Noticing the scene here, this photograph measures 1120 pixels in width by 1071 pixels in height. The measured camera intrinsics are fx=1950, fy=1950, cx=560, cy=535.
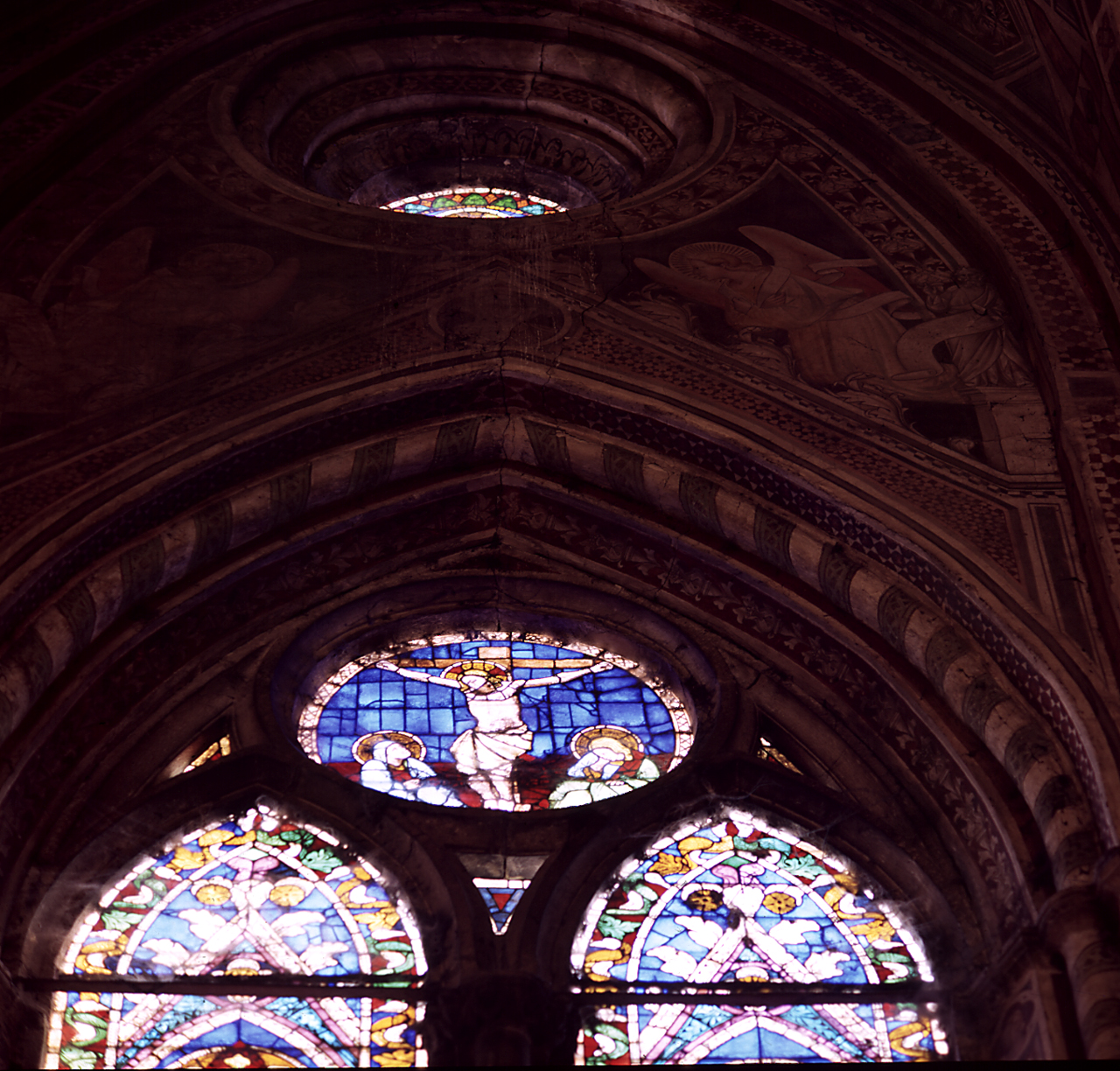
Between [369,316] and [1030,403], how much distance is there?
3000mm

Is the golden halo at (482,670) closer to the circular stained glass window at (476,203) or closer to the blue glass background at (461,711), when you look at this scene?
the blue glass background at (461,711)

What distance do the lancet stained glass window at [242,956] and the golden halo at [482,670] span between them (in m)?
1.19

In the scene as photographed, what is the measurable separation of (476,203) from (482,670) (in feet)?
10.9

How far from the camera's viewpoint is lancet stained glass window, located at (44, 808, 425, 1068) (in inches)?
271

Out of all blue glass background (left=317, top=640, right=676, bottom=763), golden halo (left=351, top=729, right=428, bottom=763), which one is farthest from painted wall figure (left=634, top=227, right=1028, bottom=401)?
golden halo (left=351, top=729, right=428, bottom=763)

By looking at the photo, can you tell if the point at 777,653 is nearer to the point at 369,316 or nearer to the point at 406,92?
the point at 369,316

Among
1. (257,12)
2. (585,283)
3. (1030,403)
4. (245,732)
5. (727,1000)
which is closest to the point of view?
(727,1000)

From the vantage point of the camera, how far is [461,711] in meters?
8.41

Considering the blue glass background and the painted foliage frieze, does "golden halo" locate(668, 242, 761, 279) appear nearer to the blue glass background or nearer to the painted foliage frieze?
the painted foliage frieze

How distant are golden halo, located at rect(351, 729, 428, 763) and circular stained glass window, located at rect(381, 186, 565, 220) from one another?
11.9ft

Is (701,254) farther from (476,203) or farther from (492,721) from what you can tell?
(492,721)

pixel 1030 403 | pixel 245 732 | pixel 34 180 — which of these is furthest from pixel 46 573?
pixel 1030 403

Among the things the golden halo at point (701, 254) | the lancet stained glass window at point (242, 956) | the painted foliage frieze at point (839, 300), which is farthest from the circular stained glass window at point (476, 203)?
the lancet stained glass window at point (242, 956)

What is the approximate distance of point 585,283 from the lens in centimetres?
923
